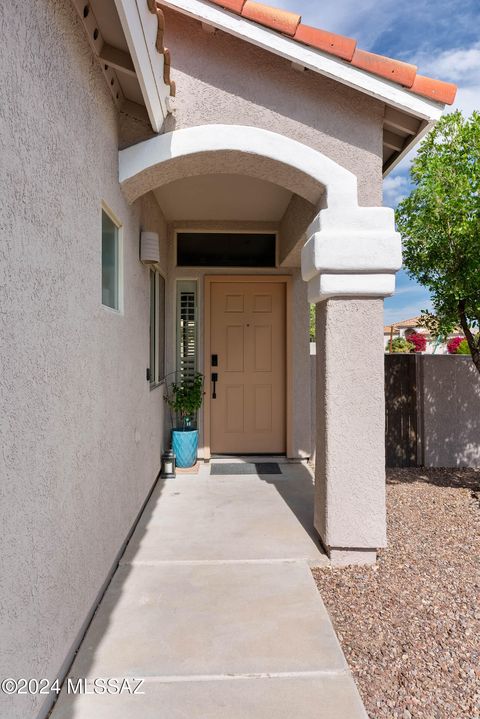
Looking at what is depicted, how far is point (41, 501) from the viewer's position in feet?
6.51

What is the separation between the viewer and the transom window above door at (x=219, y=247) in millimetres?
6688

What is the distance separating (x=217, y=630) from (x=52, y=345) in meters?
1.92

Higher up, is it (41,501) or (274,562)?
(41,501)

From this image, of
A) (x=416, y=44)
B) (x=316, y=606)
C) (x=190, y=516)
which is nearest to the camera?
(x=316, y=606)

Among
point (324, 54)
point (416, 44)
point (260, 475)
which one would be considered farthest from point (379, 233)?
point (416, 44)

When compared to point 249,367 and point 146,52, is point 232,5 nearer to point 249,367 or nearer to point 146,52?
point 146,52

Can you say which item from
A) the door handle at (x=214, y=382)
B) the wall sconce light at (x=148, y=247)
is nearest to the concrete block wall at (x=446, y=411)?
the door handle at (x=214, y=382)

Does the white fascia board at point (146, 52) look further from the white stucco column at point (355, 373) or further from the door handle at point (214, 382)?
the door handle at point (214, 382)

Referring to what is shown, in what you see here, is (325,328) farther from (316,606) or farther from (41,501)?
(41,501)

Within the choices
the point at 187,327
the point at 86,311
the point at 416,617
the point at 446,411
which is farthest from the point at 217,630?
the point at 446,411

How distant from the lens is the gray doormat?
20.0 ft

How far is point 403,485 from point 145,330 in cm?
382

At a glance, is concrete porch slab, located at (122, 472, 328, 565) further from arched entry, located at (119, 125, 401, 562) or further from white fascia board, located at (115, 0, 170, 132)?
white fascia board, located at (115, 0, 170, 132)

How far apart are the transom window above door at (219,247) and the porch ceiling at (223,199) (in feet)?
0.84
